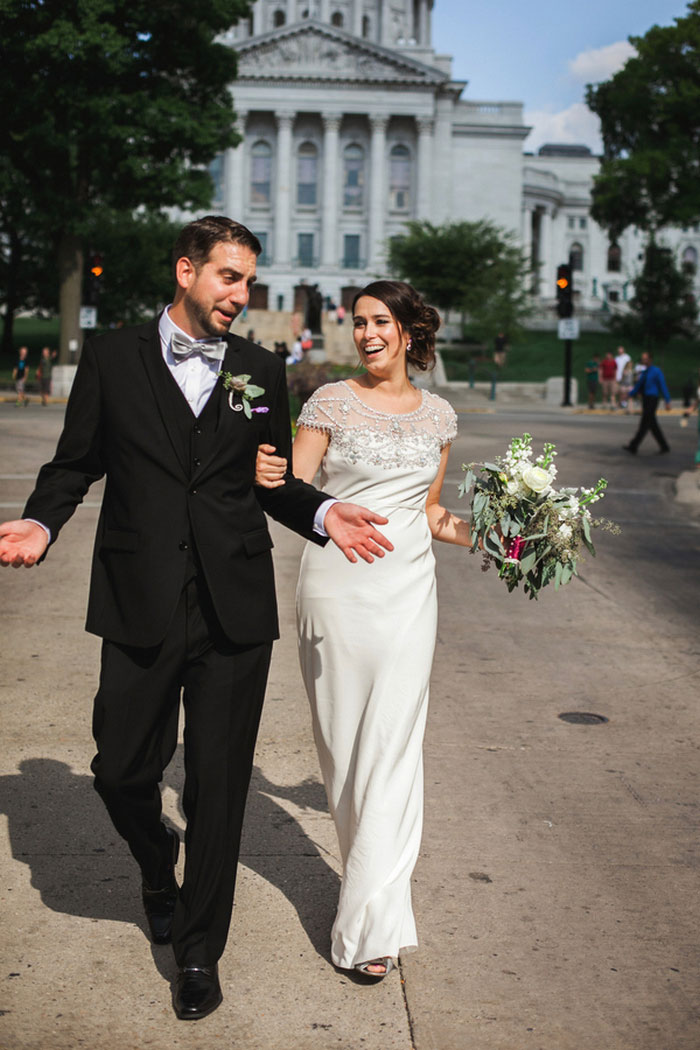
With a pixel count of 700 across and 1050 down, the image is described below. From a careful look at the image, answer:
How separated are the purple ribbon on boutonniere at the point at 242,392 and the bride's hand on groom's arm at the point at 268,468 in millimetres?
147

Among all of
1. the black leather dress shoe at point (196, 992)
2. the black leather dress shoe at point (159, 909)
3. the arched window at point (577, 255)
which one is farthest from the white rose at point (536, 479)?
the arched window at point (577, 255)

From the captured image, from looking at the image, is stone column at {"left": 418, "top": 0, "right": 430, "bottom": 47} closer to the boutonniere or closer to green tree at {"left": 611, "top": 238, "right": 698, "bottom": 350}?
green tree at {"left": 611, "top": 238, "right": 698, "bottom": 350}

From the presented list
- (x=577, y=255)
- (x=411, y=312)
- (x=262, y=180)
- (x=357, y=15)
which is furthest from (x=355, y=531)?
(x=577, y=255)

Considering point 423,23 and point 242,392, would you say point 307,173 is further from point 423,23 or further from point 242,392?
point 242,392

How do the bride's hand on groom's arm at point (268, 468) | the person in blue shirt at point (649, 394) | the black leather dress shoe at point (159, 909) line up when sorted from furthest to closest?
the person in blue shirt at point (649, 394) → the black leather dress shoe at point (159, 909) → the bride's hand on groom's arm at point (268, 468)

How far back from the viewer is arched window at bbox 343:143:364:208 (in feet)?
322

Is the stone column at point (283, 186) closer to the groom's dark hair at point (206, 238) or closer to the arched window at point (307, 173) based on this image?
the arched window at point (307, 173)

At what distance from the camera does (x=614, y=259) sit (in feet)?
437

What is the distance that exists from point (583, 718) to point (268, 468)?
141 inches

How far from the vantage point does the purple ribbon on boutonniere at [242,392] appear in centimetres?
368

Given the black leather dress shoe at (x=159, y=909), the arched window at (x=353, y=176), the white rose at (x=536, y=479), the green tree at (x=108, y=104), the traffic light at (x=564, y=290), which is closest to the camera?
the black leather dress shoe at (x=159, y=909)

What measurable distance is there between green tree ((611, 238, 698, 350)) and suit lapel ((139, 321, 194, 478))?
182 feet

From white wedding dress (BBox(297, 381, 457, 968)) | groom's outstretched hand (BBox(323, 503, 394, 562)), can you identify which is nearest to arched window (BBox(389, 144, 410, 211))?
white wedding dress (BBox(297, 381, 457, 968))

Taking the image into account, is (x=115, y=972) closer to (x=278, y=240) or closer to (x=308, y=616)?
(x=308, y=616)
